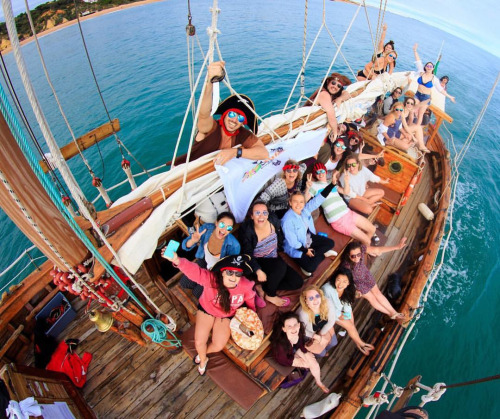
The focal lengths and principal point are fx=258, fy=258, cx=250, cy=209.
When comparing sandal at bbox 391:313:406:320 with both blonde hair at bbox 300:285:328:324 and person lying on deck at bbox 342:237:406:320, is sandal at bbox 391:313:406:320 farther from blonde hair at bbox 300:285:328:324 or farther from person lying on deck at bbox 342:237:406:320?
blonde hair at bbox 300:285:328:324

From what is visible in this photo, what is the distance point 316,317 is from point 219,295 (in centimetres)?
123

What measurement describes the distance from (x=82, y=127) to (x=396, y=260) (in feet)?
44.3

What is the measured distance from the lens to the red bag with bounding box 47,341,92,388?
10.3 feet

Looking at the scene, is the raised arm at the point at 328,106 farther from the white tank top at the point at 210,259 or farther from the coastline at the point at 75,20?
the coastline at the point at 75,20

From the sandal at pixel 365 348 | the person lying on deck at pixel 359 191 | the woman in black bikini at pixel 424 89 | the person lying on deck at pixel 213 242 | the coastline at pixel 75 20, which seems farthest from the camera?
the coastline at pixel 75 20

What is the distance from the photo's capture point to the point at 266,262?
3.11 meters

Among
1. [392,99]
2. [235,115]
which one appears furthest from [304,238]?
[392,99]

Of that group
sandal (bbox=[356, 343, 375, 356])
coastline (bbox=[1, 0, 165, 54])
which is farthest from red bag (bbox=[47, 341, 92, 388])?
coastline (bbox=[1, 0, 165, 54])

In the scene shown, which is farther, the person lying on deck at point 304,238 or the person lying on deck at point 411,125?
the person lying on deck at point 411,125

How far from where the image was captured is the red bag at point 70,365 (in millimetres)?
3150

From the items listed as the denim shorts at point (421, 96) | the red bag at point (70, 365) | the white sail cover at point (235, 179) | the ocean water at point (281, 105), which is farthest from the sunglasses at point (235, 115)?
the denim shorts at point (421, 96)

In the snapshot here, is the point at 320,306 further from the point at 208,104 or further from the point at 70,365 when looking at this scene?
the point at 70,365

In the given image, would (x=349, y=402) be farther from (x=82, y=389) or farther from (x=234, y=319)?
(x=82, y=389)

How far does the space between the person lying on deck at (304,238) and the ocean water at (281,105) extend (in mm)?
3664
